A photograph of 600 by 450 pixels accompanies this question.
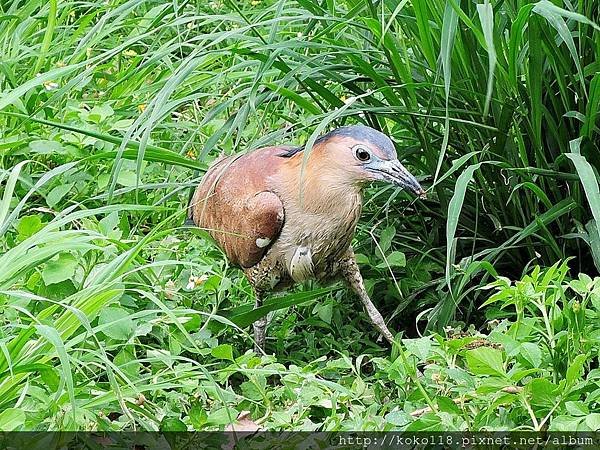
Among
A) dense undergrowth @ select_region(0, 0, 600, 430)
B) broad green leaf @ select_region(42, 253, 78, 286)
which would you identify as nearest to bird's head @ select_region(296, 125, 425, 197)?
dense undergrowth @ select_region(0, 0, 600, 430)

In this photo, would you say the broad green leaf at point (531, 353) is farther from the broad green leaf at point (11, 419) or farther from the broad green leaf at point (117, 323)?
the broad green leaf at point (11, 419)

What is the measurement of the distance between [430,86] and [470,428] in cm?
115

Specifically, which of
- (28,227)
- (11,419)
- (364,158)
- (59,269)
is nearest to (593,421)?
(364,158)

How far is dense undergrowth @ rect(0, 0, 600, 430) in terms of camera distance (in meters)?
2.79

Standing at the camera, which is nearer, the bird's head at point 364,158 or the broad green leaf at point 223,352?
the broad green leaf at point 223,352

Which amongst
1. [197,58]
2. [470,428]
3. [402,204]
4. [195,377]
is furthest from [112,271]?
[402,204]

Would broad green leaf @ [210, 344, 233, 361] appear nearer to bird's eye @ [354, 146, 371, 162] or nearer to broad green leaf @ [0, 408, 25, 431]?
broad green leaf @ [0, 408, 25, 431]

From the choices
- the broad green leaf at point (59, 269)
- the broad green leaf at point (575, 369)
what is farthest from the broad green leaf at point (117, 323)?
the broad green leaf at point (575, 369)

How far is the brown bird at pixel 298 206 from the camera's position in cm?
337

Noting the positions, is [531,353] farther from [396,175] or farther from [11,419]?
[11,419]

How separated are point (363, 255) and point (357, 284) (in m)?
0.30

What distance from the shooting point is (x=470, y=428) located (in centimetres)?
268

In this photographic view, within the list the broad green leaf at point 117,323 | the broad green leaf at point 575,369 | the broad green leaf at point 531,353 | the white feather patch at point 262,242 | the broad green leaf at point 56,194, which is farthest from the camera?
the broad green leaf at point 56,194

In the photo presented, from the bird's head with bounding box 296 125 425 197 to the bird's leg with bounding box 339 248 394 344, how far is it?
0.29 meters
